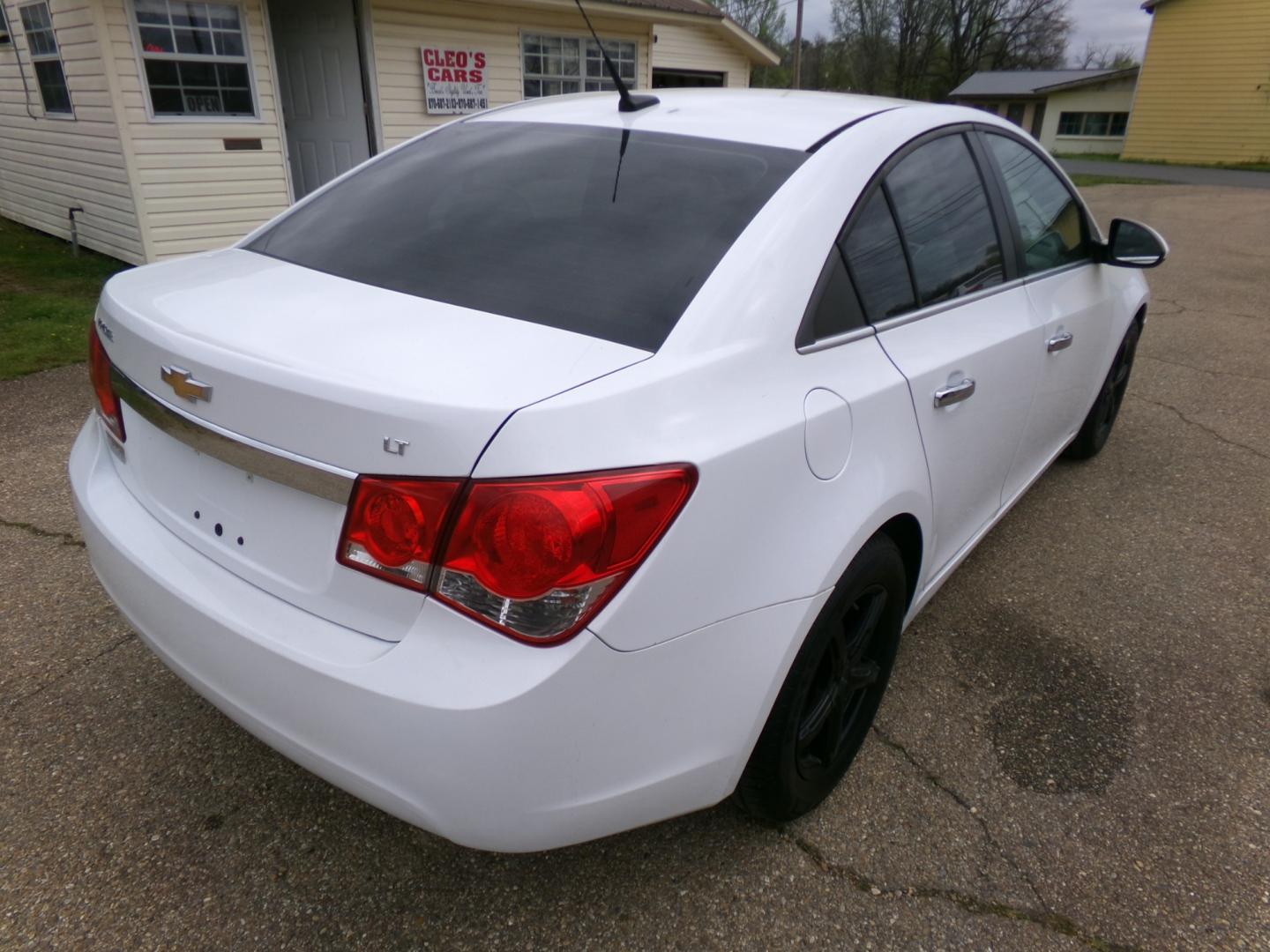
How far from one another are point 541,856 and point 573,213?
1.50m

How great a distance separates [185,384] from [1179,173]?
30.3 m

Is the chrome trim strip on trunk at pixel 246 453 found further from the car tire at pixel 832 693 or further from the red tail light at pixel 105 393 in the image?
the car tire at pixel 832 693

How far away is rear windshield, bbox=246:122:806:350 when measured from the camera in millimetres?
1786

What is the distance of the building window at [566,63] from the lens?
1109 centimetres

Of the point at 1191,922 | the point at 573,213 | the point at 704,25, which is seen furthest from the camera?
the point at 704,25

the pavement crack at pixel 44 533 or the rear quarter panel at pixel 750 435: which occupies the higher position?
the rear quarter panel at pixel 750 435

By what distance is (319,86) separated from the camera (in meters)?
9.54

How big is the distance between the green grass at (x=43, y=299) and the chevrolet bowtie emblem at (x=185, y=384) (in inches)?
179

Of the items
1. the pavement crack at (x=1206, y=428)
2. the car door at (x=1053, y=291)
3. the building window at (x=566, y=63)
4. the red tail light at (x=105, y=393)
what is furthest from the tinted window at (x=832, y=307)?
the building window at (x=566, y=63)

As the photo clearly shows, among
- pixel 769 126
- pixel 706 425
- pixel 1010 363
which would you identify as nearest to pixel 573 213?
pixel 769 126

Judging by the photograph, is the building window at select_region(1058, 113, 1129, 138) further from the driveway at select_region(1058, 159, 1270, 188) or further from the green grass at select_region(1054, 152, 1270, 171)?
the driveway at select_region(1058, 159, 1270, 188)

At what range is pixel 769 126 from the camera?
222 cm

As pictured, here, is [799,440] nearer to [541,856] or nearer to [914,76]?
[541,856]

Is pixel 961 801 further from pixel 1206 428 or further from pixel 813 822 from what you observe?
pixel 1206 428
